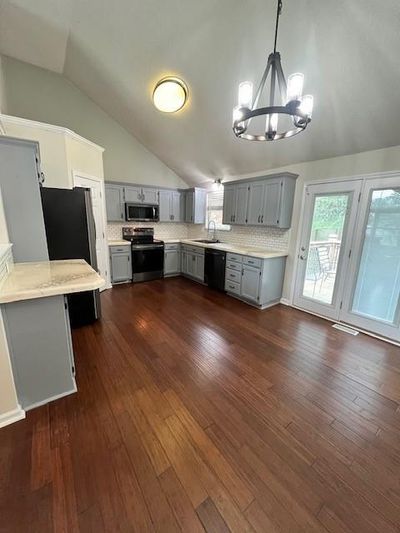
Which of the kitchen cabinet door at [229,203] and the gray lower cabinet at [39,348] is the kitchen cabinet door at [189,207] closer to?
the kitchen cabinet door at [229,203]

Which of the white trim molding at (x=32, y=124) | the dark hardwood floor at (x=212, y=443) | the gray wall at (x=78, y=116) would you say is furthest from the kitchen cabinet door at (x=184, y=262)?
the white trim molding at (x=32, y=124)

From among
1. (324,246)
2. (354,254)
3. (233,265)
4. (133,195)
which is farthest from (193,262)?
(354,254)

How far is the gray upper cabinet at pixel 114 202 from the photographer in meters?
4.81

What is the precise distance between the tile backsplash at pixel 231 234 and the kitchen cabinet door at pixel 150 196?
575 mm

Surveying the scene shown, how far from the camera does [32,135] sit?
3.27m

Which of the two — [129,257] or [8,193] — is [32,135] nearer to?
[8,193]

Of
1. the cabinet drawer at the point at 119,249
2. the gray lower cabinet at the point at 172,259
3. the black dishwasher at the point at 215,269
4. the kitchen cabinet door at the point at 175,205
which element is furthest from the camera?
the kitchen cabinet door at the point at 175,205

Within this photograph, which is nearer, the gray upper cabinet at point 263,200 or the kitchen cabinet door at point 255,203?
the gray upper cabinet at point 263,200

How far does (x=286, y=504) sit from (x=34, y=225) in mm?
2845

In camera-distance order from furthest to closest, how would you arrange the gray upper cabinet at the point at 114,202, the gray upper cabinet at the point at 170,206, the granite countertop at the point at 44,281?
1. the gray upper cabinet at the point at 170,206
2. the gray upper cabinet at the point at 114,202
3. the granite countertop at the point at 44,281

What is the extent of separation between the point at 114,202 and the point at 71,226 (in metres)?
2.36

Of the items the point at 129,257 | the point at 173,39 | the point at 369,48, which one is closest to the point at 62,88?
the point at 173,39

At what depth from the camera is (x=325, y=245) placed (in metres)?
3.54

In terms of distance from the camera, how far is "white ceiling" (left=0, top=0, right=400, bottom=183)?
6.50 ft
